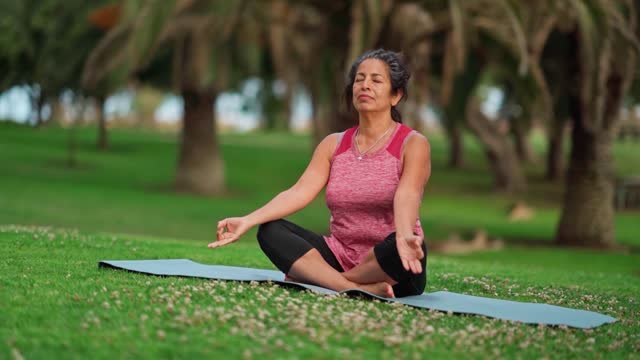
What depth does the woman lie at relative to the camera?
25.1 ft

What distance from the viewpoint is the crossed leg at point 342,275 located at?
7.54 meters

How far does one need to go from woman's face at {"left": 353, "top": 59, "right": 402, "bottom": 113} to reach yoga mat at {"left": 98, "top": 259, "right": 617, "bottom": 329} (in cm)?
126

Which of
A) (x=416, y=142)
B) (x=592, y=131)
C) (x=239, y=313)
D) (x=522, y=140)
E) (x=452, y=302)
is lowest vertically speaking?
(x=452, y=302)

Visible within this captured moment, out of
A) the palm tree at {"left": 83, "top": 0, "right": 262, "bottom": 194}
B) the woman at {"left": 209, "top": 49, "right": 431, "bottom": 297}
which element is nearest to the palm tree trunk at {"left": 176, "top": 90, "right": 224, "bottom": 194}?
the palm tree at {"left": 83, "top": 0, "right": 262, "bottom": 194}

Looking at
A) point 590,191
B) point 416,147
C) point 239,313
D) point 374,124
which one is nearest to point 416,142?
point 416,147

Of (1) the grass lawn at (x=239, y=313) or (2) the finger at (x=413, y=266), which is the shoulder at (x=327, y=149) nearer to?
(1) the grass lawn at (x=239, y=313)

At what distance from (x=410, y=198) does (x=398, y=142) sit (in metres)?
0.56

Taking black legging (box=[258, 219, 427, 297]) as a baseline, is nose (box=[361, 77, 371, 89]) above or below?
above

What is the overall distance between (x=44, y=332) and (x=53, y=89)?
1174 inches

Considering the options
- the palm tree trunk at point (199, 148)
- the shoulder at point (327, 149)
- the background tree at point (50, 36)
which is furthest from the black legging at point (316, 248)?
the background tree at point (50, 36)

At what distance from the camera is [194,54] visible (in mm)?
26234

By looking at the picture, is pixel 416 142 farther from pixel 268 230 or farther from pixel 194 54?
pixel 194 54

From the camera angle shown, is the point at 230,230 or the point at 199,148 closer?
the point at 230,230

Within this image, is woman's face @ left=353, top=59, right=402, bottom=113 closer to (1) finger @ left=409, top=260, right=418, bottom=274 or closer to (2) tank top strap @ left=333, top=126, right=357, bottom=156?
(2) tank top strap @ left=333, top=126, right=357, bottom=156
